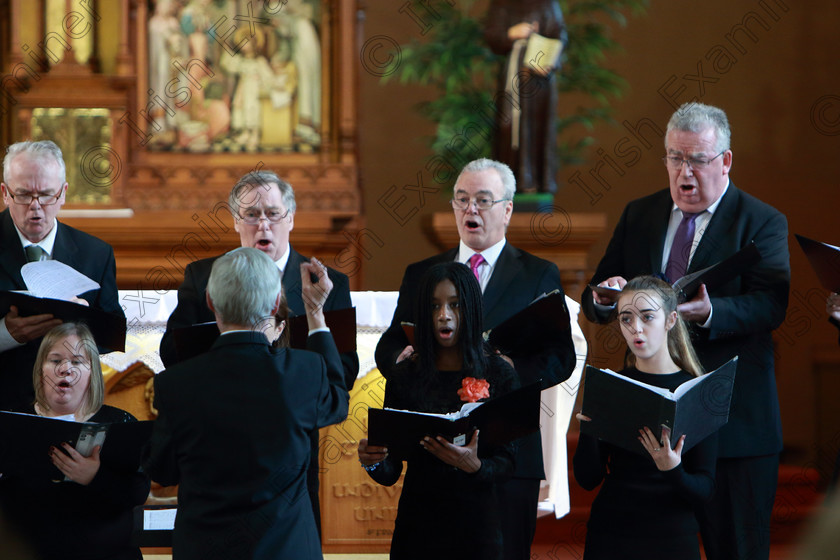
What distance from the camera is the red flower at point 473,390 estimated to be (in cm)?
292

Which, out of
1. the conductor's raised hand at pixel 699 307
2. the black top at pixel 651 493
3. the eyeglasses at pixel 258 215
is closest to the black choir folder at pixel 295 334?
the eyeglasses at pixel 258 215

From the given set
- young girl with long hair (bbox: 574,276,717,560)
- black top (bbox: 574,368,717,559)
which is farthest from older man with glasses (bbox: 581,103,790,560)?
black top (bbox: 574,368,717,559)

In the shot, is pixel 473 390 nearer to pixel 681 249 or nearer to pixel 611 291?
pixel 611 291

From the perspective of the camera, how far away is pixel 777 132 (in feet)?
24.9

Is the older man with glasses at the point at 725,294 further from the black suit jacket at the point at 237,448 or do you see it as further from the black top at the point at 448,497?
the black suit jacket at the point at 237,448

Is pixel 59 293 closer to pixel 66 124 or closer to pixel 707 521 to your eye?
pixel 707 521

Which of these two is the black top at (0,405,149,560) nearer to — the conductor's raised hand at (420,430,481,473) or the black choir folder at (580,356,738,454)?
the conductor's raised hand at (420,430,481,473)

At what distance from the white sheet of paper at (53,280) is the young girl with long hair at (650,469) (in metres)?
1.60

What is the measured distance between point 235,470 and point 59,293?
45.6 inches

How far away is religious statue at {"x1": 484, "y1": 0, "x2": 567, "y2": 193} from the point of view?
608 cm

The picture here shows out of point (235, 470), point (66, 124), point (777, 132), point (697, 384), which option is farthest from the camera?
point (777, 132)

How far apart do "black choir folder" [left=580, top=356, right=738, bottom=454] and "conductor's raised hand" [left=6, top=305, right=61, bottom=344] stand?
1628mm

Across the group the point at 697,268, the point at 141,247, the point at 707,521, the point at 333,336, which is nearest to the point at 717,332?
the point at 697,268

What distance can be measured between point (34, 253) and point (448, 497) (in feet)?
5.30
